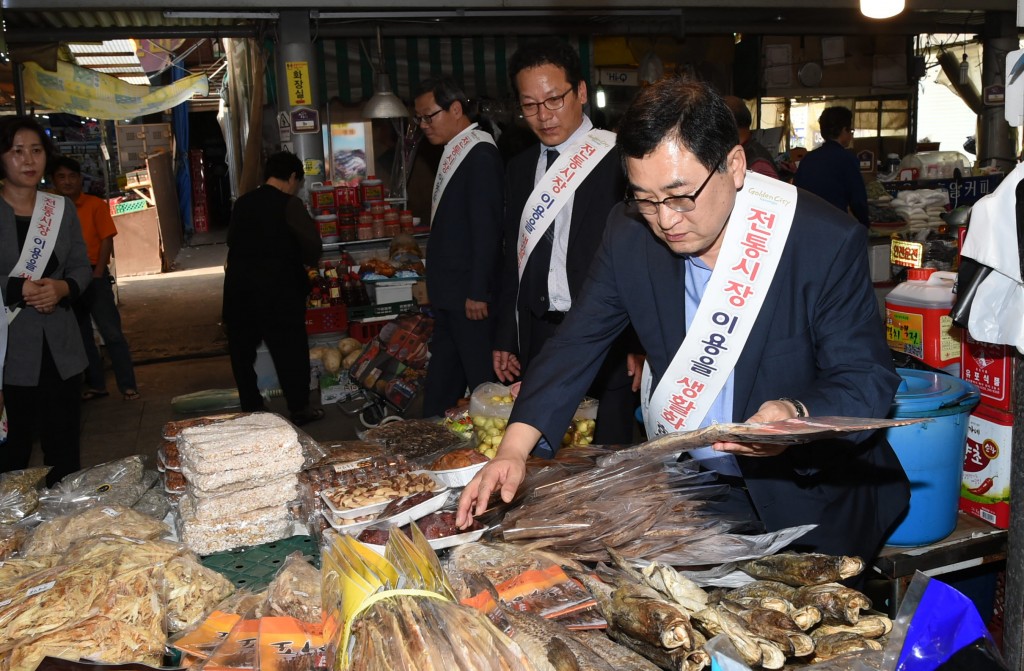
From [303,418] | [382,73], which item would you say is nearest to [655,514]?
[303,418]

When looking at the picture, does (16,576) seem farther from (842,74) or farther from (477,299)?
(842,74)

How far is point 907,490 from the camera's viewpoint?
233 centimetres

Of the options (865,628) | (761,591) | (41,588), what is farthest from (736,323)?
(41,588)

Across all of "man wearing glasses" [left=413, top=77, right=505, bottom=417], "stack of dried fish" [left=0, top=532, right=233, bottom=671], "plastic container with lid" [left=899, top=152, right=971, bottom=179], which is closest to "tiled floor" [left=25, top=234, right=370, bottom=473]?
"man wearing glasses" [left=413, top=77, right=505, bottom=417]

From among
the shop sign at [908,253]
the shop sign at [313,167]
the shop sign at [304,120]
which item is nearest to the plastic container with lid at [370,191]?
the shop sign at [313,167]

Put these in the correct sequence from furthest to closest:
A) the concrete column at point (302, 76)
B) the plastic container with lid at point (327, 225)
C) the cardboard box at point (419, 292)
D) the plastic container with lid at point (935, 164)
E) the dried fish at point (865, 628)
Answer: the plastic container with lid at point (935, 164) → the concrete column at point (302, 76) → the plastic container with lid at point (327, 225) → the cardboard box at point (419, 292) → the dried fish at point (865, 628)

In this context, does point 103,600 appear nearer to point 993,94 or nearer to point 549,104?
point 549,104

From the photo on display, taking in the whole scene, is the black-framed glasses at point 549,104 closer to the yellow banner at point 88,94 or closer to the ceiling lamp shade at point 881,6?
the ceiling lamp shade at point 881,6

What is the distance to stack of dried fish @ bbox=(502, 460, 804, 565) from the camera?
2.02m

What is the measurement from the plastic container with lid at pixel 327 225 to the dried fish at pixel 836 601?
680 cm

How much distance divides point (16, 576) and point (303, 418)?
4.64m

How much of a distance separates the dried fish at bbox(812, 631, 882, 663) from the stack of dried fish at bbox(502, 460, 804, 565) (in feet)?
1.15

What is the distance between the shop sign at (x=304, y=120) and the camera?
855 centimetres

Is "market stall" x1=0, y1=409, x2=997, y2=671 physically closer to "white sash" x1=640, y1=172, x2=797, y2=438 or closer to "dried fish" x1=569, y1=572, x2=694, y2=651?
"dried fish" x1=569, y1=572, x2=694, y2=651
